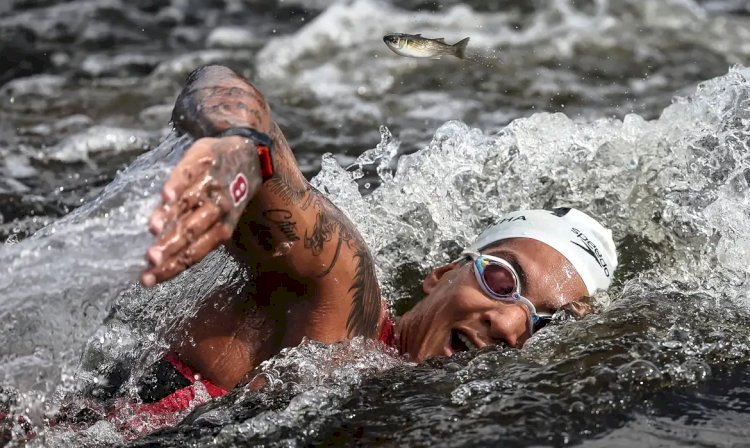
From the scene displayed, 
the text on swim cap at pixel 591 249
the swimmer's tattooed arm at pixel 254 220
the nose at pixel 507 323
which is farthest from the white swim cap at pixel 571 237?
the swimmer's tattooed arm at pixel 254 220

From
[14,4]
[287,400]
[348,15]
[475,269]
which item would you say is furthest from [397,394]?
[14,4]

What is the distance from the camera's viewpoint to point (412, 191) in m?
6.32

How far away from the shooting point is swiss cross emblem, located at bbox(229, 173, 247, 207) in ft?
10.8

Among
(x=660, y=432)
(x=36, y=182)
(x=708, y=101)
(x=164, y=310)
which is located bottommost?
(x=36, y=182)

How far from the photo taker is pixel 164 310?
473 centimetres

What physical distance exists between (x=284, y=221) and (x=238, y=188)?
62 cm

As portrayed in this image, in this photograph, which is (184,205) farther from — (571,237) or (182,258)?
(571,237)

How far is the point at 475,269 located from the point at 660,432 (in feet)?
Answer: 3.70

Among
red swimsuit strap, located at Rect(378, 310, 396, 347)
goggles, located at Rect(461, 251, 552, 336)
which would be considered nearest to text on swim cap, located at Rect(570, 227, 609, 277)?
goggles, located at Rect(461, 251, 552, 336)

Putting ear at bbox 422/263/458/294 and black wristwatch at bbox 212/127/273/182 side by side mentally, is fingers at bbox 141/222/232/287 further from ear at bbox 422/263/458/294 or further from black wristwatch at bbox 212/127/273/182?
ear at bbox 422/263/458/294

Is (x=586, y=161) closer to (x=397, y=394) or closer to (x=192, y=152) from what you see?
(x=397, y=394)

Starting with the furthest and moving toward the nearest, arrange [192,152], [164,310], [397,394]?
[164,310] → [397,394] → [192,152]

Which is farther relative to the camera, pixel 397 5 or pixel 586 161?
pixel 397 5

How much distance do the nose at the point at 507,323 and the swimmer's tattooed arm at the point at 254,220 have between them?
1.59 ft
